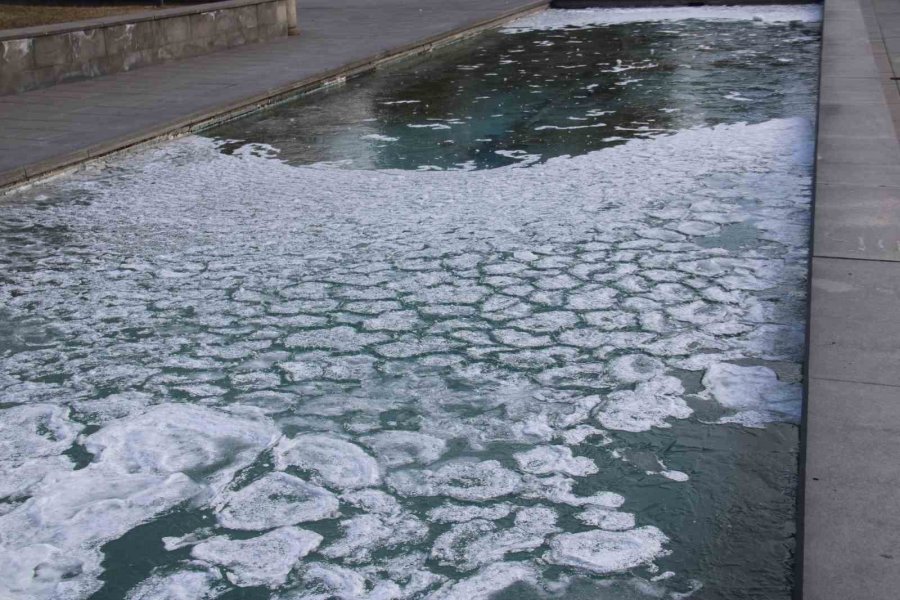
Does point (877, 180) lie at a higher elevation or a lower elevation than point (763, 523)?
higher

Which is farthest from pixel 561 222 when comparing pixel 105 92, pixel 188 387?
pixel 105 92

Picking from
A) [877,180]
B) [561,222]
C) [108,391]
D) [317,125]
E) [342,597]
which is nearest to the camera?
[342,597]

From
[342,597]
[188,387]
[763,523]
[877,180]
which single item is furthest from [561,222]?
Answer: [342,597]

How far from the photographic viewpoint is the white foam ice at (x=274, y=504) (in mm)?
3068

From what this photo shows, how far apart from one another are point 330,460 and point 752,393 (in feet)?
5.17

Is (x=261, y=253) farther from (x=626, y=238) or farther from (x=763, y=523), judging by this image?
(x=763, y=523)

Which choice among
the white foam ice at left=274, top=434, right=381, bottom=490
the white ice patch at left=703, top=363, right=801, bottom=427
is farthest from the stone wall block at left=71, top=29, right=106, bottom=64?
the white ice patch at left=703, top=363, right=801, bottom=427

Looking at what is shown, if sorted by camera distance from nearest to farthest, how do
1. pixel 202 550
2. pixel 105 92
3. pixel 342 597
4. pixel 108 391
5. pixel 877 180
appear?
pixel 342 597 → pixel 202 550 → pixel 108 391 → pixel 877 180 → pixel 105 92

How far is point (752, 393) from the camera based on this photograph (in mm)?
3783

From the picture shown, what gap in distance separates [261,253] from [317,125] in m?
3.82

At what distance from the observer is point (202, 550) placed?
2928mm

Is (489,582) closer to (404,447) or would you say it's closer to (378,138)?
(404,447)

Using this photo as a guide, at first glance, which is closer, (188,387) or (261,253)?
(188,387)

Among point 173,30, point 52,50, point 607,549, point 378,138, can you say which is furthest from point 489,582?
point 173,30
